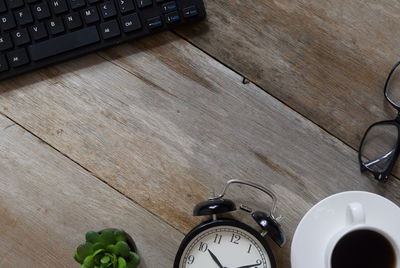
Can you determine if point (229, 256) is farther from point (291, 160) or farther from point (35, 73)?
point (35, 73)

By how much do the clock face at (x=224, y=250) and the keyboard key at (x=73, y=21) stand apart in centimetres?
37

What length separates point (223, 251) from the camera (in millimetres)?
875

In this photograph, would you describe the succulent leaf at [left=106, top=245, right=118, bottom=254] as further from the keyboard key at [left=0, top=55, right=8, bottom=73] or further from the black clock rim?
the keyboard key at [left=0, top=55, right=8, bottom=73]

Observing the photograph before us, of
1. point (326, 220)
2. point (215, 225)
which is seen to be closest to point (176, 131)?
point (215, 225)

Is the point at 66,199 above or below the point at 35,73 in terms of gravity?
below

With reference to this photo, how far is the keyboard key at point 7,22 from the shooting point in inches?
35.1

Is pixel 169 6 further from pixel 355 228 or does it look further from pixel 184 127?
pixel 355 228

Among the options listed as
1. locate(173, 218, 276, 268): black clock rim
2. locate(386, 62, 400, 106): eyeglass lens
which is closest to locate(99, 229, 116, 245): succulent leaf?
locate(173, 218, 276, 268): black clock rim

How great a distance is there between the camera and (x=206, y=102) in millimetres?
930

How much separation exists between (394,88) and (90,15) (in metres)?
0.49

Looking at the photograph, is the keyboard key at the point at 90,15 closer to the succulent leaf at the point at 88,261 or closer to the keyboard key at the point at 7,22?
the keyboard key at the point at 7,22

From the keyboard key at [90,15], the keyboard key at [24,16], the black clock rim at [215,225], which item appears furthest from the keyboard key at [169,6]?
the black clock rim at [215,225]

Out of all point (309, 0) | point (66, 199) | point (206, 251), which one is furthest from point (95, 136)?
point (309, 0)

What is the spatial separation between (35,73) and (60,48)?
2.5 inches
